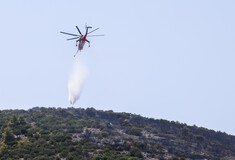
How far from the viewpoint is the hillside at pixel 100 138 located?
5741 cm

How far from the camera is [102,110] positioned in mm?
95938

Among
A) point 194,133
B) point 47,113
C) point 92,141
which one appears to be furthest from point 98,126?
point 194,133

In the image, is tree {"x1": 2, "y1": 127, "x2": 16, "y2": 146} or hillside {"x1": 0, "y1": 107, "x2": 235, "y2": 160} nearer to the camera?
hillside {"x1": 0, "y1": 107, "x2": 235, "y2": 160}

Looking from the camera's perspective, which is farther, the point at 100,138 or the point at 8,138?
the point at 100,138

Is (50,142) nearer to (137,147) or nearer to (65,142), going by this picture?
(65,142)

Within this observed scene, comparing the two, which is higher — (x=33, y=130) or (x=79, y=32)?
(x=79, y=32)

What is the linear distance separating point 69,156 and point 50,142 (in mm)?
8063

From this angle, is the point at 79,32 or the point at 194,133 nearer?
the point at 79,32

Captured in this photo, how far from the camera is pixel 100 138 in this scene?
217 ft

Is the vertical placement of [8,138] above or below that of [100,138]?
below

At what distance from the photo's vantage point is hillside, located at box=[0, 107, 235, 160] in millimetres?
57406

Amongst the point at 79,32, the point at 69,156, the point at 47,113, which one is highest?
the point at 79,32

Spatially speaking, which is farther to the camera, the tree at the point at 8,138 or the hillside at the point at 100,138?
the tree at the point at 8,138

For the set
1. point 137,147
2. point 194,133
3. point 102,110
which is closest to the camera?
point 137,147
